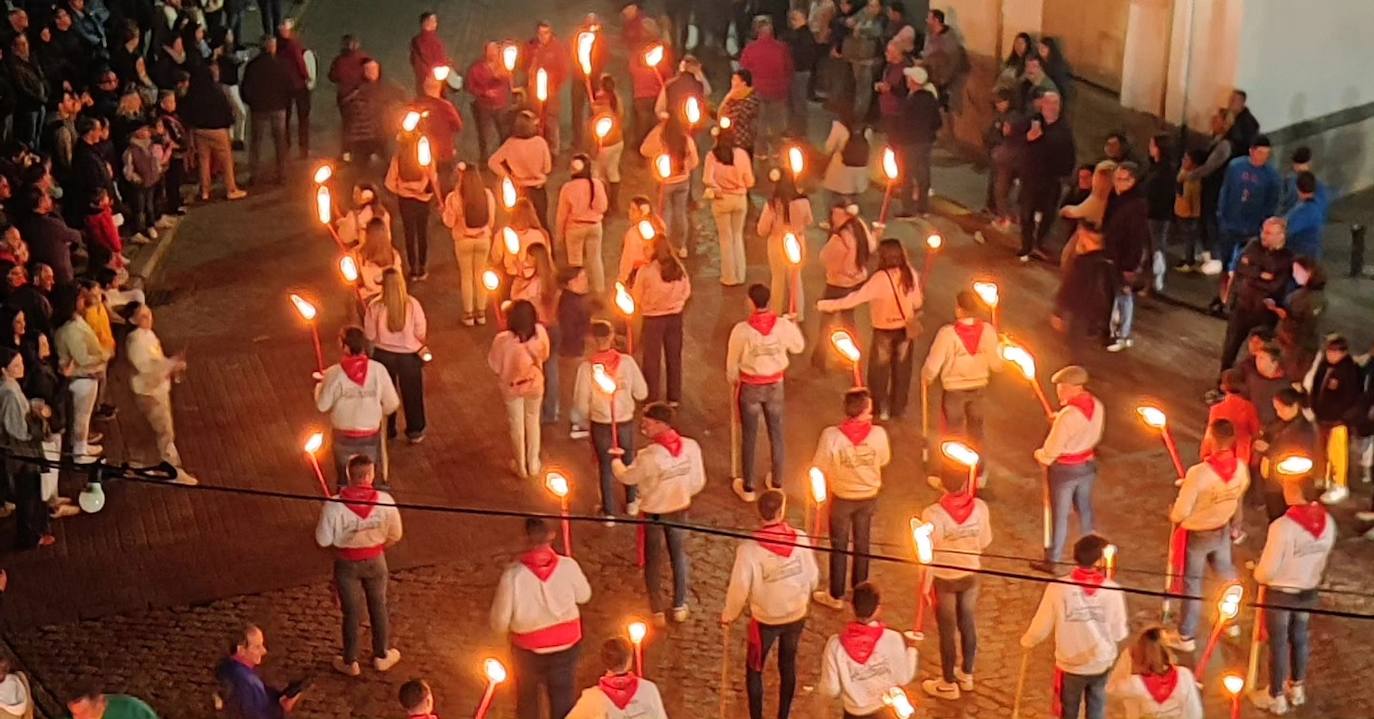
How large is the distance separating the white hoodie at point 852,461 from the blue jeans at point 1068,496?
1337 millimetres

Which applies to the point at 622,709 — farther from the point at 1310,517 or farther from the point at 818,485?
the point at 1310,517

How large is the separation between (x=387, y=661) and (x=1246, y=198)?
9.44 metres

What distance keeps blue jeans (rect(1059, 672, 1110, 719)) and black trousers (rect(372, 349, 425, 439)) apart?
608 cm

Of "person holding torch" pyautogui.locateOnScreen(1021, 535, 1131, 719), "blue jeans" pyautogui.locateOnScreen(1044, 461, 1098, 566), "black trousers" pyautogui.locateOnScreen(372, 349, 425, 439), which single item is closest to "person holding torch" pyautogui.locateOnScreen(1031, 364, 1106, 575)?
"blue jeans" pyautogui.locateOnScreen(1044, 461, 1098, 566)

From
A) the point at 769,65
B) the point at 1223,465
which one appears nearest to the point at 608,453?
the point at 1223,465

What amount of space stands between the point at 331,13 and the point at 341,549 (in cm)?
2080

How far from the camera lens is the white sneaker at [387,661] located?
11.9 meters

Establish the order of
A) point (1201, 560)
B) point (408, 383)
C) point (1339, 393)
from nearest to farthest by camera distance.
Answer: point (1201, 560) < point (1339, 393) < point (408, 383)

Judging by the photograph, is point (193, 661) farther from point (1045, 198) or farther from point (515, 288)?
point (1045, 198)

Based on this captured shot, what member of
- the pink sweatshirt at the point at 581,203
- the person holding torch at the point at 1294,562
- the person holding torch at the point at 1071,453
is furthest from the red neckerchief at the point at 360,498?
the pink sweatshirt at the point at 581,203

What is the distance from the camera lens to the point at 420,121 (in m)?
18.4

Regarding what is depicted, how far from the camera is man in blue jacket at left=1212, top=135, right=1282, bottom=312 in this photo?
16.9m

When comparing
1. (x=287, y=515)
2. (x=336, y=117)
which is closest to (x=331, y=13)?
(x=336, y=117)

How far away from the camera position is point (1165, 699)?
9.41 metres
